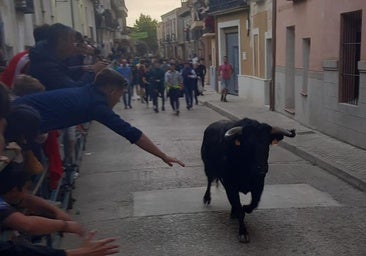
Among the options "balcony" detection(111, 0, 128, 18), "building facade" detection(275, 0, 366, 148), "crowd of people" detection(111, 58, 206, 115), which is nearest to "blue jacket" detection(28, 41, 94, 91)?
"building facade" detection(275, 0, 366, 148)

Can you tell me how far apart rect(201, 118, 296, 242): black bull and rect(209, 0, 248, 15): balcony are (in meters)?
15.0

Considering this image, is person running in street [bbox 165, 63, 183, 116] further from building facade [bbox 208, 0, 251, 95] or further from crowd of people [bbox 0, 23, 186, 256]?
crowd of people [bbox 0, 23, 186, 256]

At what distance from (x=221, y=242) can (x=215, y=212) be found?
998 millimetres

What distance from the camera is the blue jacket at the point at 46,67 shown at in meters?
5.80

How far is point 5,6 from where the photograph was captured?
1171 cm

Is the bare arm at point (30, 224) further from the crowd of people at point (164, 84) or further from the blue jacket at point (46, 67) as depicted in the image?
the crowd of people at point (164, 84)

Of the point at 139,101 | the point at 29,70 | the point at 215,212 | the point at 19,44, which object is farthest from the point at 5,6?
the point at 139,101

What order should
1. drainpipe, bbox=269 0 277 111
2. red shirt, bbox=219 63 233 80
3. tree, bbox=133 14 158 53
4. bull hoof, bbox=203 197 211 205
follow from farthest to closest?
tree, bbox=133 14 158 53 < red shirt, bbox=219 63 233 80 < drainpipe, bbox=269 0 277 111 < bull hoof, bbox=203 197 211 205

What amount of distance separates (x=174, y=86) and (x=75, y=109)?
1352cm

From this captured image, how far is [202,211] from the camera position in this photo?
677 cm

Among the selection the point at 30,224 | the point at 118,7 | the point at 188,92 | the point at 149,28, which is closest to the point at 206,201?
the point at 30,224

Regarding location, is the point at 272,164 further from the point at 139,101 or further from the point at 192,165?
the point at 139,101

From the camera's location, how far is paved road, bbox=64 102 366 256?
221 inches

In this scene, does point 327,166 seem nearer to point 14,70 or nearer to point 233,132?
point 233,132
